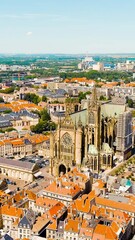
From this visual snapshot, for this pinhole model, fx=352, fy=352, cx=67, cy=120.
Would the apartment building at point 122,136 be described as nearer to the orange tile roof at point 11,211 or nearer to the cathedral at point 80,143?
the cathedral at point 80,143

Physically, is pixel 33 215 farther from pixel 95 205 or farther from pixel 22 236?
pixel 95 205

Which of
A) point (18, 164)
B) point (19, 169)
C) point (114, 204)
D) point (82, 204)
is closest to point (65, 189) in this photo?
point (82, 204)

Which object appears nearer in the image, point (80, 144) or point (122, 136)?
point (80, 144)

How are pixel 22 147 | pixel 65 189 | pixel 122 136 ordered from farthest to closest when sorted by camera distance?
pixel 22 147 < pixel 122 136 < pixel 65 189

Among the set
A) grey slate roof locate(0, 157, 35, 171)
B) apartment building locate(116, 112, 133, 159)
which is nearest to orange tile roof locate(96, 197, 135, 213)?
grey slate roof locate(0, 157, 35, 171)

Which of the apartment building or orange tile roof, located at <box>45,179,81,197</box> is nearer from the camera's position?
orange tile roof, located at <box>45,179,81,197</box>

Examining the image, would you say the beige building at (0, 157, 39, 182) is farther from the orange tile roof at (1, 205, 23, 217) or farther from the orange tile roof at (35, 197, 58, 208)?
the orange tile roof at (1, 205, 23, 217)

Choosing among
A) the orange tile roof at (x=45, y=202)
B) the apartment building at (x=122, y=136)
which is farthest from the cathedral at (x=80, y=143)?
the orange tile roof at (x=45, y=202)

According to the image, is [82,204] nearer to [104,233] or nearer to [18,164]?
[104,233]

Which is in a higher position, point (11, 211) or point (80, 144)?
point (80, 144)

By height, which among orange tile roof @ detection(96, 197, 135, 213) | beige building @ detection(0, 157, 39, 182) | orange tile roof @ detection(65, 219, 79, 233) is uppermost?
orange tile roof @ detection(65, 219, 79, 233)
